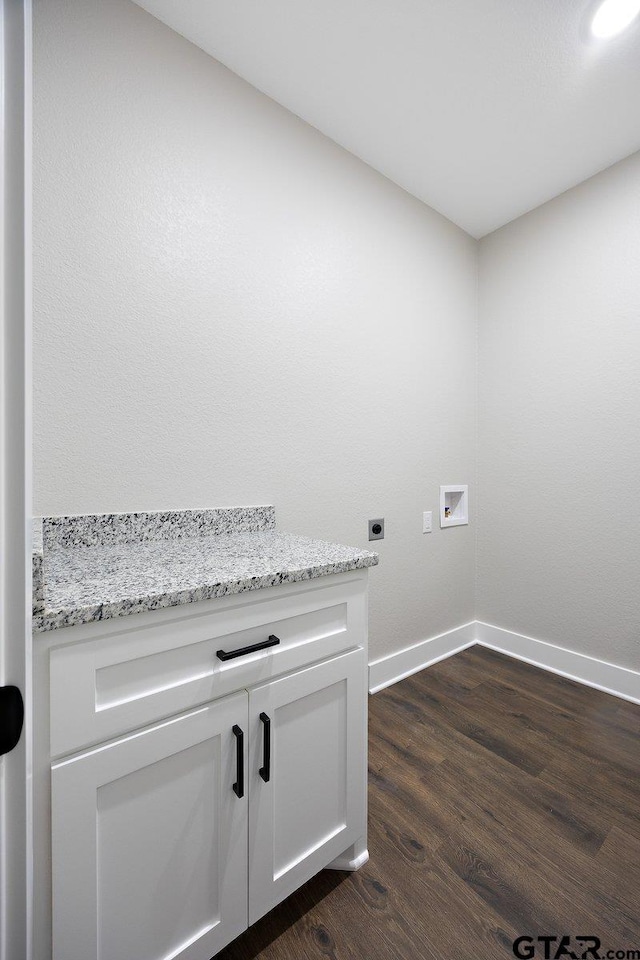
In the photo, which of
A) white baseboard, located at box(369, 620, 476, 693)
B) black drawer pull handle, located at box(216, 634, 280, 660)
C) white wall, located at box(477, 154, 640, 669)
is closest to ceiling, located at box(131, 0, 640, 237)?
white wall, located at box(477, 154, 640, 669)

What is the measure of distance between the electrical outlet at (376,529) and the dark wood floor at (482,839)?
2.52 feet

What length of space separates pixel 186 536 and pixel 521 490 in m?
1.87

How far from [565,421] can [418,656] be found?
1467 millimetres

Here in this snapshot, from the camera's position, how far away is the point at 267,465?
164cm

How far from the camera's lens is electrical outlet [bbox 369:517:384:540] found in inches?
79.0

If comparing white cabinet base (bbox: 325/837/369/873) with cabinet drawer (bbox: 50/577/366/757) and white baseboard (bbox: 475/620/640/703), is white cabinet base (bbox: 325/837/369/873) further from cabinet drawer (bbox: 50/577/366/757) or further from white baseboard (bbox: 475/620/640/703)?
white baseboard (bbox: 475/620/640/703)

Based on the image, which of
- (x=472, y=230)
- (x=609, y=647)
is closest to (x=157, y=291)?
(x=472, y=230)

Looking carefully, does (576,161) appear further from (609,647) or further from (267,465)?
(609,647)

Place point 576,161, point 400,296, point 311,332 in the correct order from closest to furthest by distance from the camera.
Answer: point 311,332, point 576,161, point 400,296

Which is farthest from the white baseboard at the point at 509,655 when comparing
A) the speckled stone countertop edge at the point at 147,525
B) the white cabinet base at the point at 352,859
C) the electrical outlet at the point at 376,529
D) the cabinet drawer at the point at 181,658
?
the cabinet drawer at the point at 181,658

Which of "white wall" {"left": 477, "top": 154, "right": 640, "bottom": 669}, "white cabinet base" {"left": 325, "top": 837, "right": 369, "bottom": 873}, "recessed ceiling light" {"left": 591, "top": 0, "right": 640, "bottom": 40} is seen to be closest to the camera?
"white cabinet base" {"left": 325, "top": 837, "right": 369, "bottom": 873}

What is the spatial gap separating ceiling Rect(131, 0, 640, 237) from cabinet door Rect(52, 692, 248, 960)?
2002 mm

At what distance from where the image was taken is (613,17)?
1.33 meters
